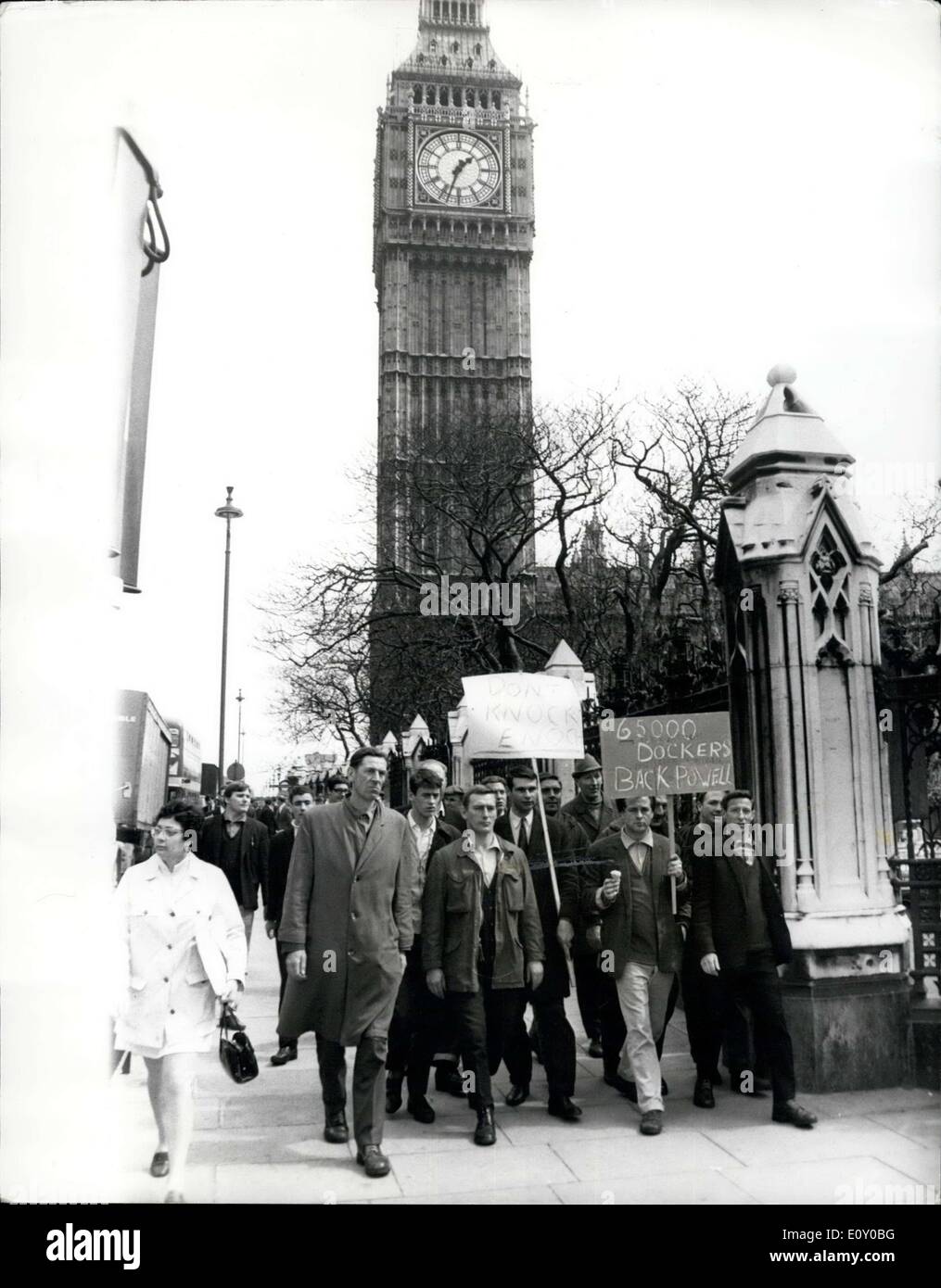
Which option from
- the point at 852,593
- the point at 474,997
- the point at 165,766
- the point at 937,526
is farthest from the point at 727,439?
the point at 474,997

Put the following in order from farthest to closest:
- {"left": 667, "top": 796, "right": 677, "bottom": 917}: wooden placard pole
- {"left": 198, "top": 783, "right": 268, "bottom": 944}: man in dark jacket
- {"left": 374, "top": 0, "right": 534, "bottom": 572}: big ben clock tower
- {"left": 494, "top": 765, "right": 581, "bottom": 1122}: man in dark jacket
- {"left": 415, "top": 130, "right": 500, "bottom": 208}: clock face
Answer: {"left": 415, "top": 130, "right": 500, "bottom": 208}: clock face
{"left": 374, "top": 0, "right": 534, "bottom": 572}: big ben clock tower
{"left": 198, "top": 783, "right": 268, "bottom": 944}: man in dark jacket
{"left": 667, "top": 796, "right": 677, "bottom": 917}: wooden placard pole
{"left": 494, "top": 765, "right": 581, "bottom": 1122}: man in dark jacket

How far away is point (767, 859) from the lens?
7.00m

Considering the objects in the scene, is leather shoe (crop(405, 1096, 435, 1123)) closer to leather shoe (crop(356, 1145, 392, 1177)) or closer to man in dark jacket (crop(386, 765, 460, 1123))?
man in dark jacket (crop(386, 765, 460, 1123))

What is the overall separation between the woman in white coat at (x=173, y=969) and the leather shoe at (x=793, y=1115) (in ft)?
9.76

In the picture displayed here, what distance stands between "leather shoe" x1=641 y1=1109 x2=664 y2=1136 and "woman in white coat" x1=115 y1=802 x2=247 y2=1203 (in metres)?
2.31

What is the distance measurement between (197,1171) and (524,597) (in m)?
21.8

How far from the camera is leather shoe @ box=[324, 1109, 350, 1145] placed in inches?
230

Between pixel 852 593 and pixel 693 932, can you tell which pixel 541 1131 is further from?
pixel 852 593

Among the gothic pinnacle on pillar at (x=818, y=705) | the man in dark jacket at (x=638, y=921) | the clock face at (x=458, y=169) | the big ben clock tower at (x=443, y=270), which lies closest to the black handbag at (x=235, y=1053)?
the man in dark jacket at (x=638, y=921)

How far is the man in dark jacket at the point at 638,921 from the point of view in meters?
6.34

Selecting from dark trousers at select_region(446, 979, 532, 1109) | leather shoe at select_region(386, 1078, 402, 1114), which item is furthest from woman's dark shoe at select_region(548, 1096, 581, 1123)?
leather shoe at select_region(386, 1078, 402, 1114)

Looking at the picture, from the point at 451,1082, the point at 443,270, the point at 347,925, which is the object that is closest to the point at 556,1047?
the point at 451,1082

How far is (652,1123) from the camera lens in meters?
5.96

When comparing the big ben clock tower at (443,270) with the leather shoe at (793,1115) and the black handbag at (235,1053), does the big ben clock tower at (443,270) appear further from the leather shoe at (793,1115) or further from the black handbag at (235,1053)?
the leather shoe at (793,1115)
